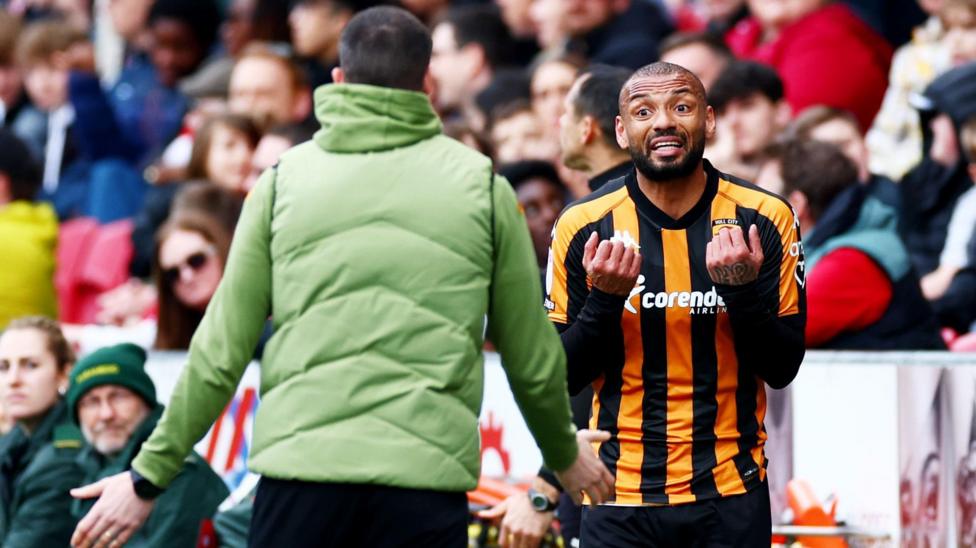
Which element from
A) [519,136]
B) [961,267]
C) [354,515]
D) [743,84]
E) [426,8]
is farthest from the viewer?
[426,8]

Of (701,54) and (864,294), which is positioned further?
(701,54)

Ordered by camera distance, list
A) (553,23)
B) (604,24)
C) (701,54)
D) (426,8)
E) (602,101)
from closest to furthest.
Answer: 1. (602,101)
2. (701,54)
3. (604,24)
4. (553,23)
5. (426,8)

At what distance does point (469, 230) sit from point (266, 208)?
57 centimetres

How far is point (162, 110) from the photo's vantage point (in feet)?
47.8

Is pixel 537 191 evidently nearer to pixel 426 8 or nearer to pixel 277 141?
pixel 277 141

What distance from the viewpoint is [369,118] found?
5.41 metres

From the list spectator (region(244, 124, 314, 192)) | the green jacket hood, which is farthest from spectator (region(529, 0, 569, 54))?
the green jacket hood

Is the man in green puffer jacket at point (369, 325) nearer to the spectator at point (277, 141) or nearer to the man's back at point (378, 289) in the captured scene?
the man's back at point (378, 289)

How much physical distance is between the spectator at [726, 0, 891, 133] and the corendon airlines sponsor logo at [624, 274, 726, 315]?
18.1ft

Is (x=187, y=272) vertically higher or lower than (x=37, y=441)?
higher

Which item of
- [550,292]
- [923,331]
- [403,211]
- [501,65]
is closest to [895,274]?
[923,331]

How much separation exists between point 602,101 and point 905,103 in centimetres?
458

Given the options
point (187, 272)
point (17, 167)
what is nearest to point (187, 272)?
point (187, 272)

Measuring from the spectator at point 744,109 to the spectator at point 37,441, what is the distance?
3.54m
